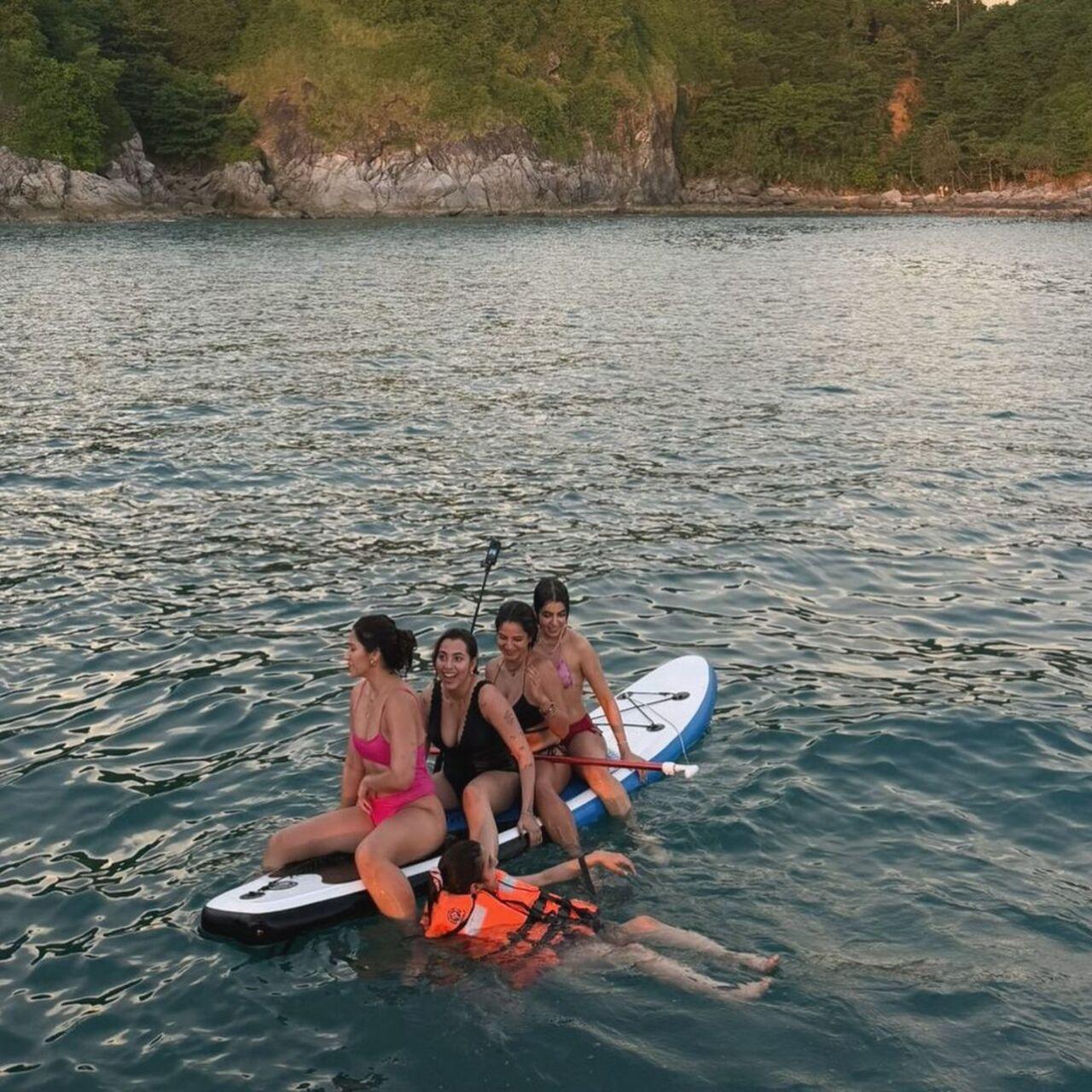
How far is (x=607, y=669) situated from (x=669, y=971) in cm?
525

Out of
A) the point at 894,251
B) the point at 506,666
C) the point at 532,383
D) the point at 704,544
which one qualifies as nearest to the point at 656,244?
the point at 894,251

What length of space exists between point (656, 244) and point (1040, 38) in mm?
84334

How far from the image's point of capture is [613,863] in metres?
8.65

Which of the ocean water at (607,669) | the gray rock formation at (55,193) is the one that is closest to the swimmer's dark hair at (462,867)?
the ocean water at (607,669)

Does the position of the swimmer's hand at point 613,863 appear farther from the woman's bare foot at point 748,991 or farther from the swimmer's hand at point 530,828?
the woman's bare foot at point 748,991

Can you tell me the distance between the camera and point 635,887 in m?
8.56

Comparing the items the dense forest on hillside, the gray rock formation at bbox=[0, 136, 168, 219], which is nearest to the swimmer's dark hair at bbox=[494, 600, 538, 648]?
the gray rock formation at bbox=[0, 136, 168, 219]

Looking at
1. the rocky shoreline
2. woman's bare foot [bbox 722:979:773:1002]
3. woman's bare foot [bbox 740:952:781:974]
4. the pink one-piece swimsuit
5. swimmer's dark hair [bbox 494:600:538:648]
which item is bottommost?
woman's bare foot [bbox 722:979:773:1002]

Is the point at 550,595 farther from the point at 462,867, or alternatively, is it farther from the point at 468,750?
the point at 462,867

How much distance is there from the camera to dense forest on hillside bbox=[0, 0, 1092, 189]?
98688 mm

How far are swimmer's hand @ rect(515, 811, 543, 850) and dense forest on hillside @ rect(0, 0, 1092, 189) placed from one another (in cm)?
9092

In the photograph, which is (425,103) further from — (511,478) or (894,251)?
(511,478)

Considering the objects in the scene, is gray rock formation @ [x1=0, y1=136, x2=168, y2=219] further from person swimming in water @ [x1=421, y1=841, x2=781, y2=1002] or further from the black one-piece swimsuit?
person swimming in water @ [x1=421, y1=841, x2=781, y2=1002]

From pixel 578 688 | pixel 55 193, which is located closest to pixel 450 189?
pixel 55 193
